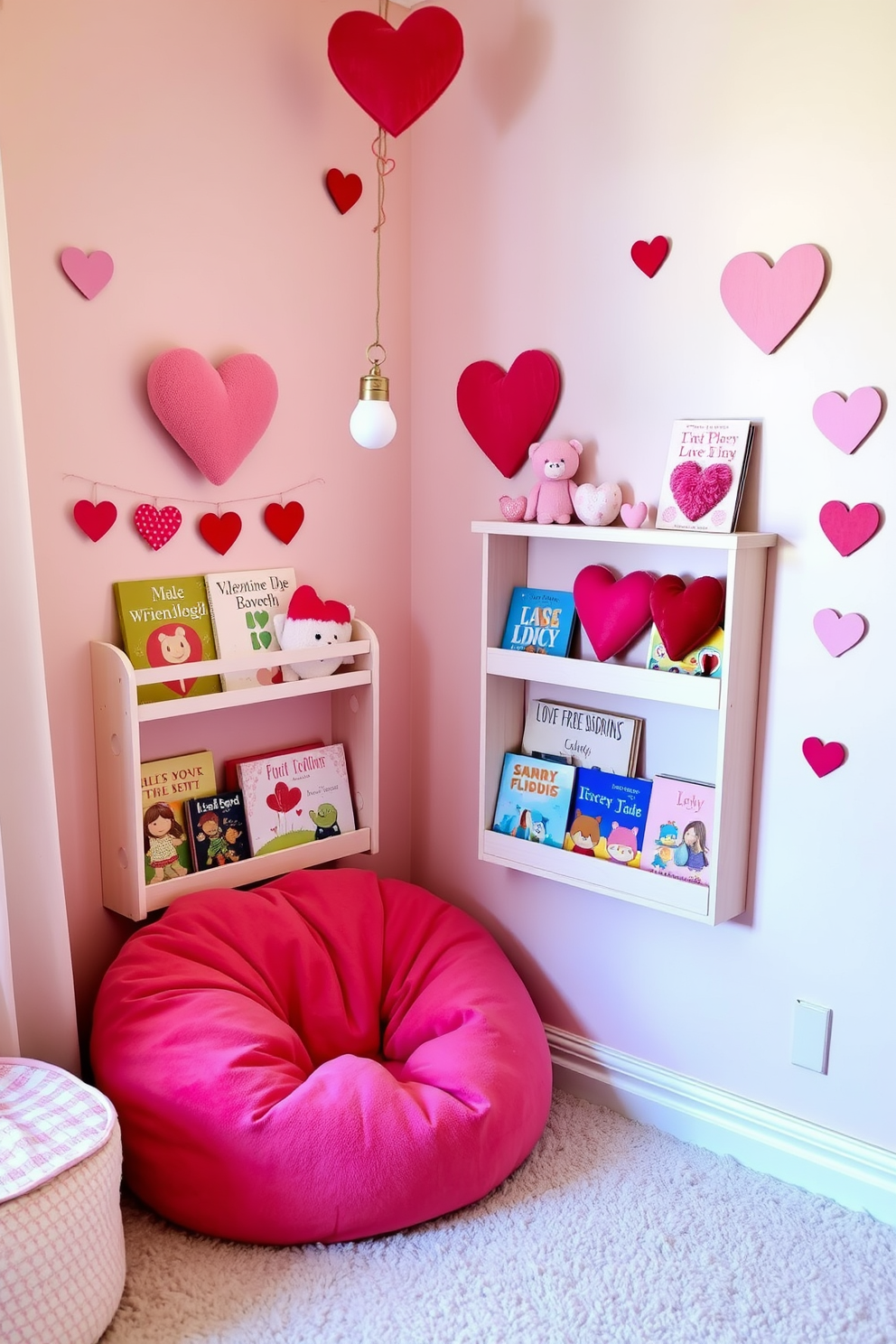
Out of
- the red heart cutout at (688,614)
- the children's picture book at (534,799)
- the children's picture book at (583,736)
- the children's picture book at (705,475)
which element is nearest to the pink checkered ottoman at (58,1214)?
the children's picture book at (534,799)

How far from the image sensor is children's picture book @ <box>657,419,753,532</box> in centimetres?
183

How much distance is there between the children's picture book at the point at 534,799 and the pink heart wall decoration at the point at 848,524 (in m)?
0.66

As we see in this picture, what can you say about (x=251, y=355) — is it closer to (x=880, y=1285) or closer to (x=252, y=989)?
(x=252, y=989)

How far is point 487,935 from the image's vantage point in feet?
7.38

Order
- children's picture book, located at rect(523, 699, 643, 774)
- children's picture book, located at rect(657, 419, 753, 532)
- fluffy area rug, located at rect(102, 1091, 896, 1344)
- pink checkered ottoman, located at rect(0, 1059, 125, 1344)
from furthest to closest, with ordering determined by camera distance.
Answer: children's picture book, located at rect(523, 699, 643, 774) < children's picture book, located at rect(657, 419, 753, 532) < fluffy area rug, located at rect(102, 1091, 896, 1344) < pink checkered ottoman, located at rect(0, 1059, 125, 1344)

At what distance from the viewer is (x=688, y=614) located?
6.09 ft

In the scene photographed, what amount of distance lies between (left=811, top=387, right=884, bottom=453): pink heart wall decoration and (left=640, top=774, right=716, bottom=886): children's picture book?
0.62 m

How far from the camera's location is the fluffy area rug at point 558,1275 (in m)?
1.55

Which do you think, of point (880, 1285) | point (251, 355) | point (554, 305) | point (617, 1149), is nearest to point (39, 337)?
point (251, 355)

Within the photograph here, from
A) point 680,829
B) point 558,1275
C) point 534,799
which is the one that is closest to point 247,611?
point 534,799

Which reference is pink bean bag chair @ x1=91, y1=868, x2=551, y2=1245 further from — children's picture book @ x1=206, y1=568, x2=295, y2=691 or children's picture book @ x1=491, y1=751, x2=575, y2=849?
children's picture book @ x1=206, y1=568, x2=295, y2=691

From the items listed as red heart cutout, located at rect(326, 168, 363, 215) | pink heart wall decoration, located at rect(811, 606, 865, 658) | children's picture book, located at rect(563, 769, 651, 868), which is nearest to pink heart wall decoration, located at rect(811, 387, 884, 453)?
pink heart wall decoration, located at rect(811, 606, 865, 658)

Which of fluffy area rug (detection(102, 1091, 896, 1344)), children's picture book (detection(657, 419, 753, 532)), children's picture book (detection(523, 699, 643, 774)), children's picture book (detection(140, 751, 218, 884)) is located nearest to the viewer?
fluffy area rug (detection(102, 1091, 896, 1344))

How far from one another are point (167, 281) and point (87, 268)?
17cm
